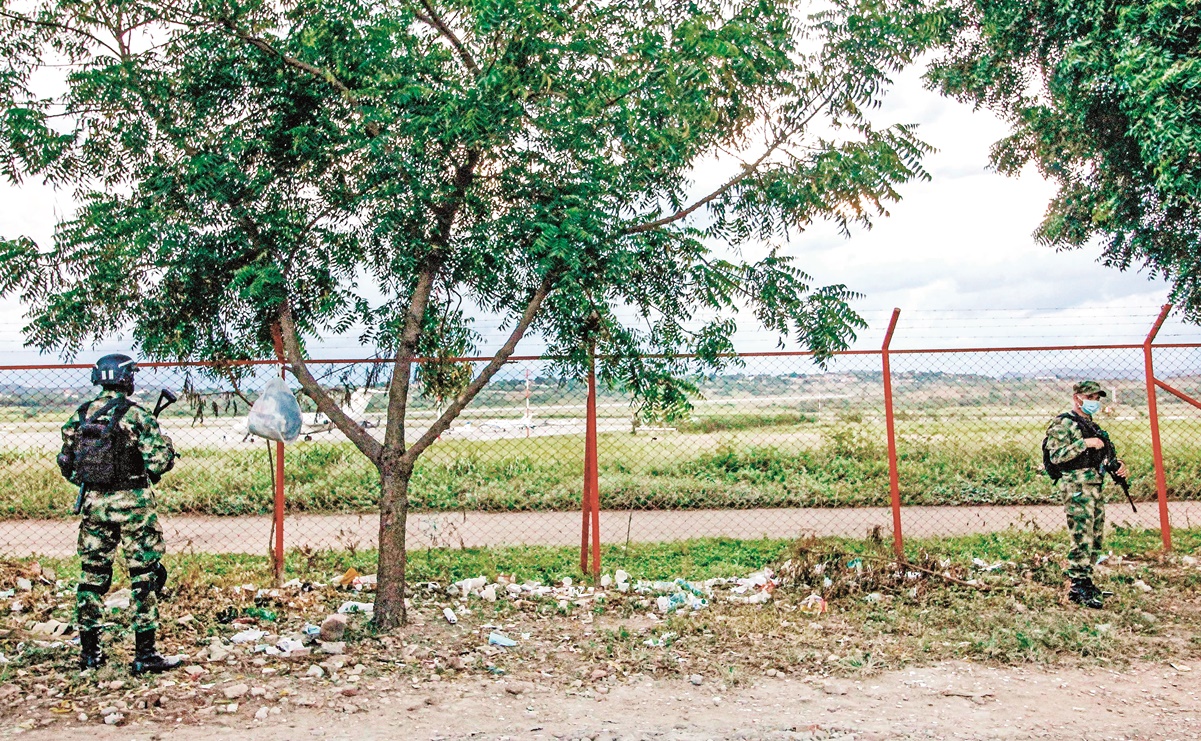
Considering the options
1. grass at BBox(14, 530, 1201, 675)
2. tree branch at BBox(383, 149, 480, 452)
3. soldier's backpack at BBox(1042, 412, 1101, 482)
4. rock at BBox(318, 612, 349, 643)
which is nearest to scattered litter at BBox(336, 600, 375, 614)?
grass at BBox(14, 530, 1201, 675)


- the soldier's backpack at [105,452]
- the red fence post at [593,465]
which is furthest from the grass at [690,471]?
the soldier's backpack at [105,452]

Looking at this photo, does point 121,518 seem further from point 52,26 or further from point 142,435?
point 52,26

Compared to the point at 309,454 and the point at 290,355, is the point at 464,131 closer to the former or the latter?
the point at 290,355

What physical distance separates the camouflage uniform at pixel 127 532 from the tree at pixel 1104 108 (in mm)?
9716

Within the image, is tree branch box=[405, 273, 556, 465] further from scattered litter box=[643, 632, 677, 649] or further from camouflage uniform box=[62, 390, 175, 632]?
scattered litter box=[643, 632, 677, 649]

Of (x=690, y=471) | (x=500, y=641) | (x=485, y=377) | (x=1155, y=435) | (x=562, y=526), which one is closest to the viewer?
(x=500, y=641)

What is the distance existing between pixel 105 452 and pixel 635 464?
359 inches

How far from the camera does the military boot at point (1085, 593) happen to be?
20.2 ft

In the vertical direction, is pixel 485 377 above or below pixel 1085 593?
above

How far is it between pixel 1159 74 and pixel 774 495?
6492 mm

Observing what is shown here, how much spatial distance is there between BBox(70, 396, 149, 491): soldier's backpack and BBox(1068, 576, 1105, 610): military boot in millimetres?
6402

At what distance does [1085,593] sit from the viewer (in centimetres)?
620

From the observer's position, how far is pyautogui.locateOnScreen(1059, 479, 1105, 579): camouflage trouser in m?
6.11

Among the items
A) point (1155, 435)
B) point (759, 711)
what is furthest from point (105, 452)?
point (1155, 435)
